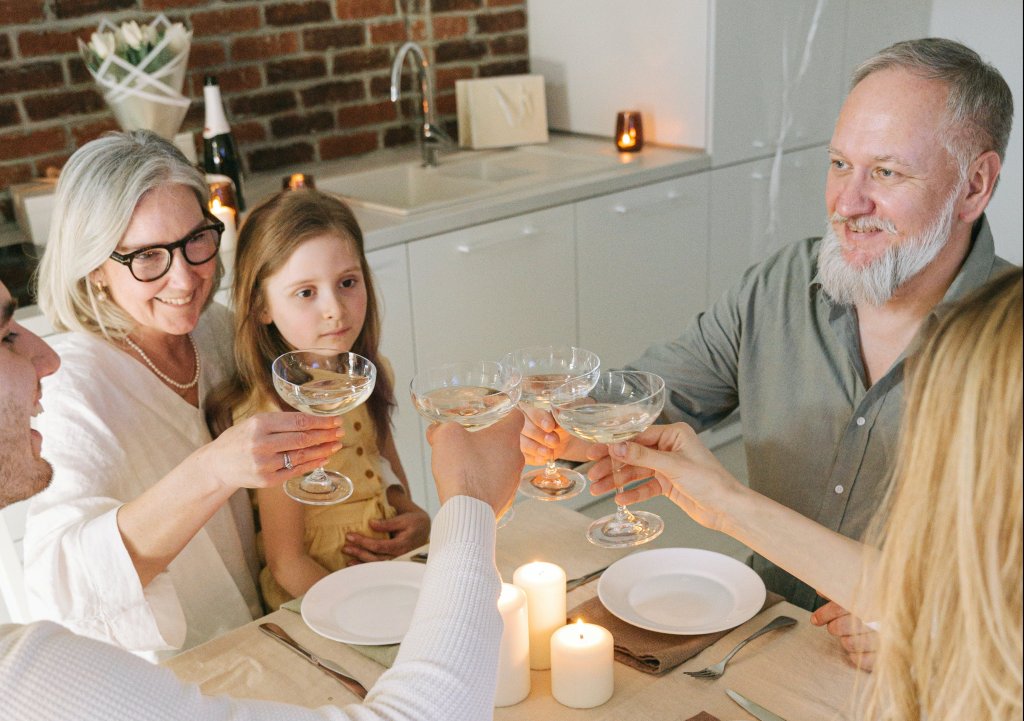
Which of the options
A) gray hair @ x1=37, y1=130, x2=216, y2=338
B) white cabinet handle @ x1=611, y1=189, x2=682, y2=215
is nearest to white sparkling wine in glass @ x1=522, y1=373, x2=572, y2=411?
gray hair @ x1=37, y1=130, x2=216, y2=338

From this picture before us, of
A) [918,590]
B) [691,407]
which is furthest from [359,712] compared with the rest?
[691,407]

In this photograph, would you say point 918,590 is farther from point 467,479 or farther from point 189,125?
point 189,125

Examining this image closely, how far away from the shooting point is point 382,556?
1.79 meters

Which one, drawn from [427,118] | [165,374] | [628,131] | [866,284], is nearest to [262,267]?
[165,374]

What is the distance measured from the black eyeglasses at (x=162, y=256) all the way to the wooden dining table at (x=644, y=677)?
563 mm

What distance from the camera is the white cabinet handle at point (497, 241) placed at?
9.09ft

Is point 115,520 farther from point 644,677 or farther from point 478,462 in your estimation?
point 644,677

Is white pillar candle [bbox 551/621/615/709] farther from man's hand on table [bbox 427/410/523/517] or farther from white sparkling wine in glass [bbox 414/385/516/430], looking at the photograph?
white sparkling wine in glass [bbox 414/385/516/430]

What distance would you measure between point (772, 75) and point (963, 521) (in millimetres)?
2879

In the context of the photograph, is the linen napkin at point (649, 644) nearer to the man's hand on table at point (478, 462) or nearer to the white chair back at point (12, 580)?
the man's hand on table at point (478, 462)

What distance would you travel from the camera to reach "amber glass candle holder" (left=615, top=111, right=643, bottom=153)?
331 cm

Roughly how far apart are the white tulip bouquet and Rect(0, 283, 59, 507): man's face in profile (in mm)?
1570

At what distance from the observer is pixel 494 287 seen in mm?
2893

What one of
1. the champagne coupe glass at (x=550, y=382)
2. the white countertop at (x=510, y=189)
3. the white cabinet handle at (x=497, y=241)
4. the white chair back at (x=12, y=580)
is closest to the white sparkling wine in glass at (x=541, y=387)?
the champagne coupe glass at (x=550, y=382)
